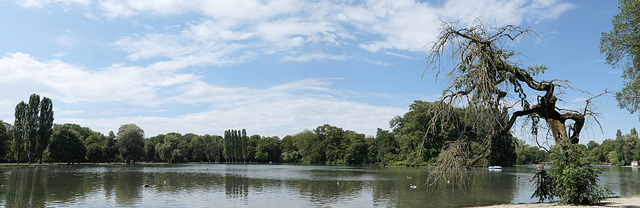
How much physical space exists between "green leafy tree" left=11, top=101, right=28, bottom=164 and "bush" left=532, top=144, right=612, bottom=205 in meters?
89.5

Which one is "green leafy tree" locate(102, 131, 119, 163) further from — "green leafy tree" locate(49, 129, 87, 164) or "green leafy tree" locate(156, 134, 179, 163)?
"green leafy tree" locate(156, 134, 179, 163)

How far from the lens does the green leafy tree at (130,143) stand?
95.1m

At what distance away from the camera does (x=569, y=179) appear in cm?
1220

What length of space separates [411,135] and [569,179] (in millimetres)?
63337

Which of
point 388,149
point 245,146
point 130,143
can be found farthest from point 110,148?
point 388,149

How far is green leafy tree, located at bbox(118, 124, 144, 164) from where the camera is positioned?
3743 inches

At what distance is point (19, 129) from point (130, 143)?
2398 centimetres

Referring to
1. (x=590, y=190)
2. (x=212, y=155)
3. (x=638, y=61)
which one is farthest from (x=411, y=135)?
(x=212, y=155)

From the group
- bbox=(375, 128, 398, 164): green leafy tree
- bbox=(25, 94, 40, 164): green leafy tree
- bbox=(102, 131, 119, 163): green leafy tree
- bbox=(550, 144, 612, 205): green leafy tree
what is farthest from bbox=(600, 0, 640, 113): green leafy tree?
bbox=(102, 131, 119, 163): green leafy tree

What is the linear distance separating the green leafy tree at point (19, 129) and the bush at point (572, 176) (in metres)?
89.5

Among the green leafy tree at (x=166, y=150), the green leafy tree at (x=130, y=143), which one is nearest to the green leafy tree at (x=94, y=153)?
the green leafy tree at (x=130, y=143)

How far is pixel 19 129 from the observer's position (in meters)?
75.1

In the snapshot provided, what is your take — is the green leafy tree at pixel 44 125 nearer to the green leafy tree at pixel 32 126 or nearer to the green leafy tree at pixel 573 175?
the green leafy tree at pixel 32 126

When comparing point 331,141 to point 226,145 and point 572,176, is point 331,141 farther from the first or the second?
point 572,176
